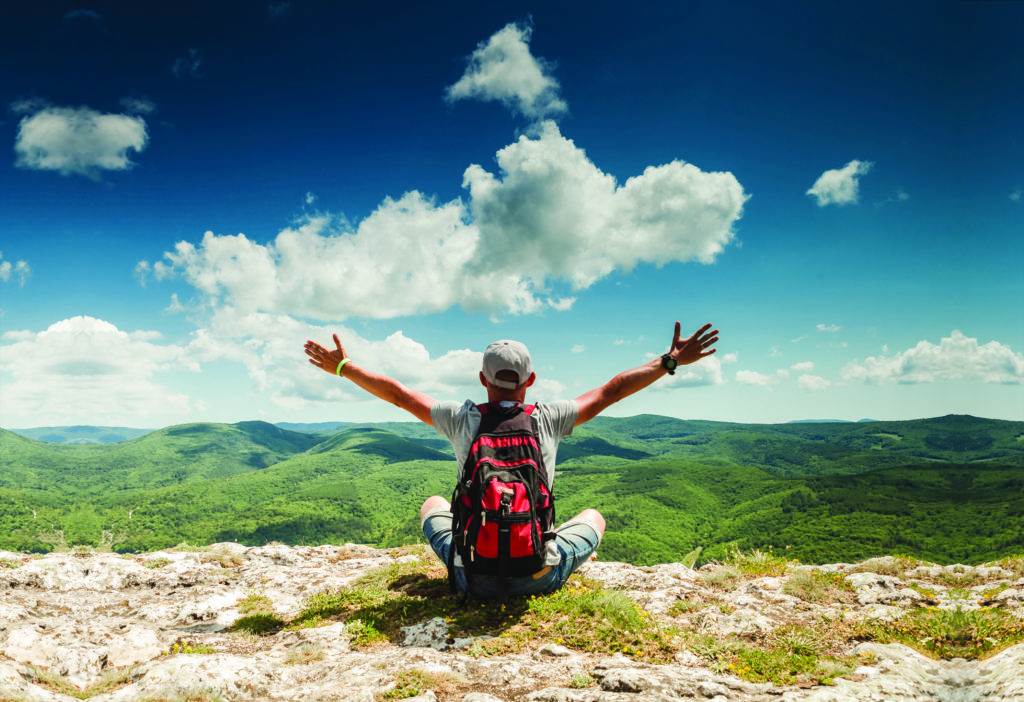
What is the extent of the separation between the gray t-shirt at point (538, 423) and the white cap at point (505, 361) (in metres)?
0.48

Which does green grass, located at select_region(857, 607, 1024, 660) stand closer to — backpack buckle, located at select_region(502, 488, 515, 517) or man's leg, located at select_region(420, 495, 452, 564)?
backpack buckle, located at select_region(502, 488, 515, 517)

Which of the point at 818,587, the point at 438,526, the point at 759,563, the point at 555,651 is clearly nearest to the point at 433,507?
the point at 438,526

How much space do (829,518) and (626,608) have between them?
9229 inches

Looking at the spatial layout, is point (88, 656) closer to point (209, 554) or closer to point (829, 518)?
point (209, 554)

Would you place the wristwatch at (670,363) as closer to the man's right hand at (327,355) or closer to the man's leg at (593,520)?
the man's leg at (593,520)

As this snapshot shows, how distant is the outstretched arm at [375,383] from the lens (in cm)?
664

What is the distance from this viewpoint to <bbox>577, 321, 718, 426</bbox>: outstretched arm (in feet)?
21.1

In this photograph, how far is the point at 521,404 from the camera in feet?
20.3

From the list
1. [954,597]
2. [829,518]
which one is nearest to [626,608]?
[954,597]

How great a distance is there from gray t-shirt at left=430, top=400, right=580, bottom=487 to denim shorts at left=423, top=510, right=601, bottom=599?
1.01m

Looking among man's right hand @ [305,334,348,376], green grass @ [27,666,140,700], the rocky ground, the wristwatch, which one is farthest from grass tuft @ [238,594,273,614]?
the wristwatch

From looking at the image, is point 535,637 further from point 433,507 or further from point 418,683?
point 433,507

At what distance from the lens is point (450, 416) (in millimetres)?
6414

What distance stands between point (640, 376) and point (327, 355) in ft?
14.9
